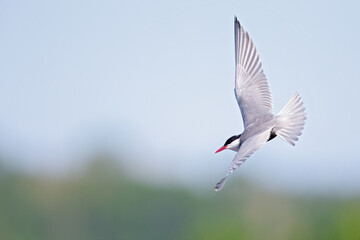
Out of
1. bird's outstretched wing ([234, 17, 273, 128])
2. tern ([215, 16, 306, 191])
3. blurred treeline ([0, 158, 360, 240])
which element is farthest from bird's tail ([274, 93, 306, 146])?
blurred treeline ([0, 158, 360, 240])

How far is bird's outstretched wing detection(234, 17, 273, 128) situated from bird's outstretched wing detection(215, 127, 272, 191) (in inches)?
38.4

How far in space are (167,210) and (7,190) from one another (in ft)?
39.9

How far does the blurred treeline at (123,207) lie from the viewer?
75.3 meters

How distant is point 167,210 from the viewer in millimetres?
84625

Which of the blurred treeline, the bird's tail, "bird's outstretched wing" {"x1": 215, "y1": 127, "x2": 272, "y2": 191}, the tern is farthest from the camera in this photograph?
the blurred treeline

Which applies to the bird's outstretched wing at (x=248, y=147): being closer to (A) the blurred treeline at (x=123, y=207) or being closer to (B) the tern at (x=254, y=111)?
(B) the tern at (x=254, y=111)

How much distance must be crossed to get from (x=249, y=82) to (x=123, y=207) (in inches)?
2978

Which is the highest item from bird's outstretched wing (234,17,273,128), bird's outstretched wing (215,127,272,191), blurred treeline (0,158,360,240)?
bird's outstretched wing (234,17,273,128)

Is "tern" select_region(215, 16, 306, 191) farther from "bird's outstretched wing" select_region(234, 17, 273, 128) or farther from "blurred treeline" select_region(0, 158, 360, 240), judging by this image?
"blurred treeline" select_region(0, 158, 360, 240)

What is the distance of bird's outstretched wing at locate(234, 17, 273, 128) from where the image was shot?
1002 centimetres

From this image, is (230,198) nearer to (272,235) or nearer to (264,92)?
(272,235)

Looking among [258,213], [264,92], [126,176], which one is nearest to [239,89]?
[264,92]

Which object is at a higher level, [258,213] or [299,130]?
[299,130]

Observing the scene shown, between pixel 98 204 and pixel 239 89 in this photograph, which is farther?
pixel 98 204
